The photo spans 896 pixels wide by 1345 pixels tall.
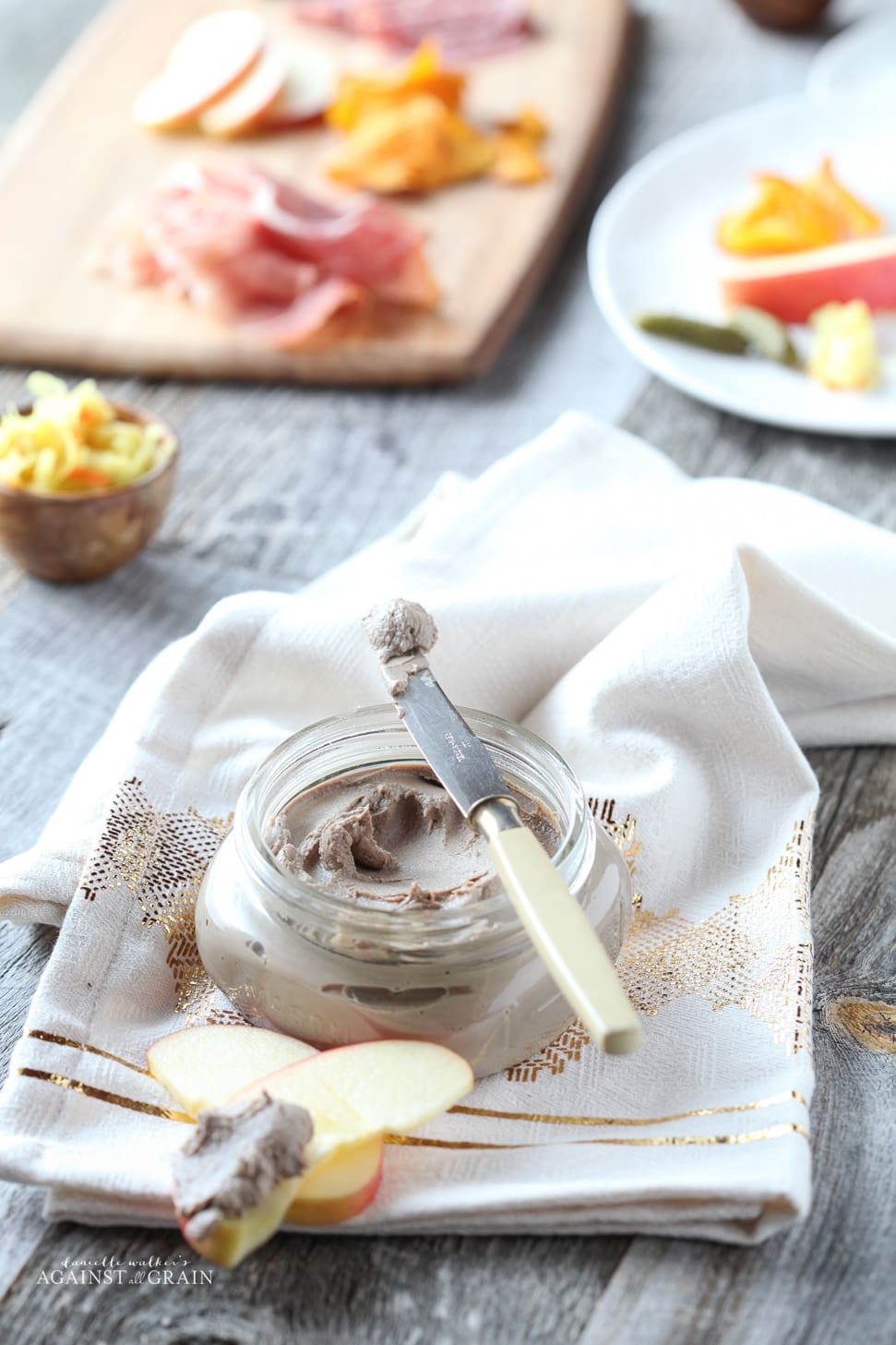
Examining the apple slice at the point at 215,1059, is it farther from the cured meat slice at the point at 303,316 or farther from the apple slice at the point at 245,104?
the apple slice at the point at 245,104

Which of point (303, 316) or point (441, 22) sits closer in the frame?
point (303, 316)

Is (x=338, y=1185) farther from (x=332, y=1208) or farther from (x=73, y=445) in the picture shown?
(x=73, y=445)

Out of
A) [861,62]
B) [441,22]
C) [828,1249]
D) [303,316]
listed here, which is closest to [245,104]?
[441,22]

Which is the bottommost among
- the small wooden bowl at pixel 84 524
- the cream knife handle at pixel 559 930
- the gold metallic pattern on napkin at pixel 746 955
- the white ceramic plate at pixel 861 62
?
the white ceramic plate at pixel 861 62

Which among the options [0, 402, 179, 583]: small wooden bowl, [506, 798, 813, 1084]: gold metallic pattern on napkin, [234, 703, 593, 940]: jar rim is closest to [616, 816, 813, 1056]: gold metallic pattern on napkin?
[506, 798, 813, 1084]: gold metallic pattern on napkin

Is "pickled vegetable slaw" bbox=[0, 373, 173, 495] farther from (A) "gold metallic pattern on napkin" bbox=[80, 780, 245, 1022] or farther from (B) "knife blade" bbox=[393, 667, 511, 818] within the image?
(B) "knife blade" bbox=[393, 667, 511, 818]

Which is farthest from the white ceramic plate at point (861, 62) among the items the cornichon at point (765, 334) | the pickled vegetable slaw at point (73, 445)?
the pickled vegetable slaw at point (73, 445)

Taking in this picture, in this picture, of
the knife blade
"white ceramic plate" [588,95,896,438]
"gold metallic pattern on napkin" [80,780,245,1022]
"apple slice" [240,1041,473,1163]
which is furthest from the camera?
"white ceramic plate" [588,95,896,438]
